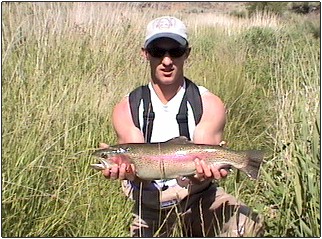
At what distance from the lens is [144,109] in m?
2.94

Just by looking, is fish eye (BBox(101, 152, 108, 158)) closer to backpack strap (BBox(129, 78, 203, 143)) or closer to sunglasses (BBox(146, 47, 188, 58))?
backpack strap (BBox(129, 78, 203, 143))

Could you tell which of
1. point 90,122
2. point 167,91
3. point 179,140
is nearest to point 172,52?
point 167,91

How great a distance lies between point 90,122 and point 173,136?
1.25 meters

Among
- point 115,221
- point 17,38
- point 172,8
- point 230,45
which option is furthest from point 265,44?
point 115,221

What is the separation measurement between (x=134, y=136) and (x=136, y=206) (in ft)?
1.31

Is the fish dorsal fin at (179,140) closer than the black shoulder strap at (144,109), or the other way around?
the fish dorsal fin at (179,140)

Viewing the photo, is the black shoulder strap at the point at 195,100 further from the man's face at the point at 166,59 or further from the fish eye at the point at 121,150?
the fish eye at the point at 121,150

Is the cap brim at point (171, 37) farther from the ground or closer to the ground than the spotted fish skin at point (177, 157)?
farther from the ground

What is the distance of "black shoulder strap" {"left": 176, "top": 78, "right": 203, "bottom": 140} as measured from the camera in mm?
2875

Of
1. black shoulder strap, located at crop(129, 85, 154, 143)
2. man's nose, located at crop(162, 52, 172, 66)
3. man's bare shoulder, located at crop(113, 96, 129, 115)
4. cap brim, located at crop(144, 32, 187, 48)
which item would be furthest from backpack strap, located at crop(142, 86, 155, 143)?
cap brim, located at crop(144, 32, 187, 48)

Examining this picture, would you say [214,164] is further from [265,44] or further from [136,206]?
[265,44]

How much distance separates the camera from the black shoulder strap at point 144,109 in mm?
2908

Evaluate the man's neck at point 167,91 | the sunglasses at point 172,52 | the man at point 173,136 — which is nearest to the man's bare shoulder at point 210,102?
the man at point 173,136

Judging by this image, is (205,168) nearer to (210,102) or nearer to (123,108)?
(210,102)
